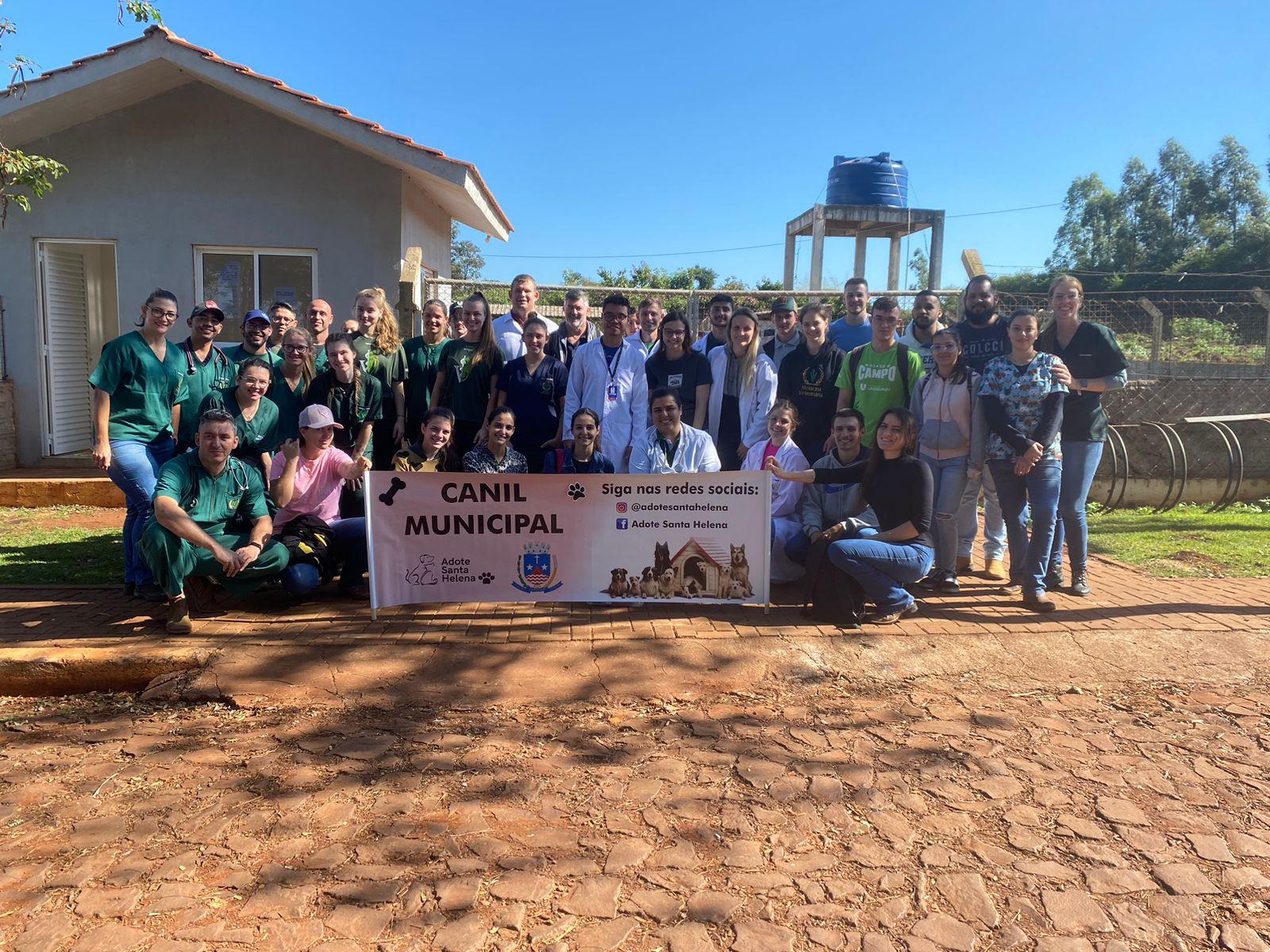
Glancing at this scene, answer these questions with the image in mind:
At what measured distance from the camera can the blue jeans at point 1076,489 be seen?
582cm

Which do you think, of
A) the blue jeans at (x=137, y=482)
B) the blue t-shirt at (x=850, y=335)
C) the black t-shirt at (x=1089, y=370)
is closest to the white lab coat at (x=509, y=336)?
the blue t-shirt at (x=850, y=335)

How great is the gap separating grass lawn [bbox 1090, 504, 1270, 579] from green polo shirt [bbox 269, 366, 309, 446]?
654cm

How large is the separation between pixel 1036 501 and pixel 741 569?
6.73ft

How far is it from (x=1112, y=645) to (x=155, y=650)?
17.8 ft

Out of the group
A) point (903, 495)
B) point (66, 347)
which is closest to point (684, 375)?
point (903, 495)

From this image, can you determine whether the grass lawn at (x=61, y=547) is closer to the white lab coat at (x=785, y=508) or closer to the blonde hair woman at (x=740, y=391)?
the blonde hair woman at (x=740, y=391)

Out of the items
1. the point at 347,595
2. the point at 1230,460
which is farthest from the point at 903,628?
the point at 1230,460

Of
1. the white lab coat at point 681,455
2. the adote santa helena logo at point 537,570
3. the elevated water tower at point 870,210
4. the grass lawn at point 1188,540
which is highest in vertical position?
the elevated water tower at point 870,210

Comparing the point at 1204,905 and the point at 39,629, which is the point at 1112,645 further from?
the point at 39,629

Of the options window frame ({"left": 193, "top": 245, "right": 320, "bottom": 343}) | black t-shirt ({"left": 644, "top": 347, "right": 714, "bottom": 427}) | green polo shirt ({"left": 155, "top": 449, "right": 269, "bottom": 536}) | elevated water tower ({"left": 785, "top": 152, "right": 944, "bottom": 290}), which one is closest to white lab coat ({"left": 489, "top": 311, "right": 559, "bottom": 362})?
black t-shirt ({"left": 644, "top": 347, "right": 714, "bottom": 427})

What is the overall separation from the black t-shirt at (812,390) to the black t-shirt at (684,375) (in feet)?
2.04

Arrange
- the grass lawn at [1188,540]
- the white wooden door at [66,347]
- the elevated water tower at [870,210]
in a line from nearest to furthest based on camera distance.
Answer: the grass lawn at [1188,540]
the white wooden door at [66,347]
the elevated water tower at [870,210]

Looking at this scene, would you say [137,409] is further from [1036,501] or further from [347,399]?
[1036,501]

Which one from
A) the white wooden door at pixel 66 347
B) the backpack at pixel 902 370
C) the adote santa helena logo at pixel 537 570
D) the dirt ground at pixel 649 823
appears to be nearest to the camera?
the dirt ground at pixel 649 823
